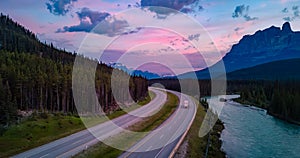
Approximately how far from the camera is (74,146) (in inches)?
1451

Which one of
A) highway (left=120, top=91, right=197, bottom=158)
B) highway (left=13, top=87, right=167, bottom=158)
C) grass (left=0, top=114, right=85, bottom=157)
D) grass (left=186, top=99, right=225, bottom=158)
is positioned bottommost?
grass (left=186, top=99, right=225, bottom=158)

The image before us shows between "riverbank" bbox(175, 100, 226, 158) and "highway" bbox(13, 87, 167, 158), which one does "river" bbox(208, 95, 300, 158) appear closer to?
"riverbank" bbox(175, 100, 226, 158)

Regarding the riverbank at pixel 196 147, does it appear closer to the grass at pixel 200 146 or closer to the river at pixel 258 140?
the grass at pixel 200 146

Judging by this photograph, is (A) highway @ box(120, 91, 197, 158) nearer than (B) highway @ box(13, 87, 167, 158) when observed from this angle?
No

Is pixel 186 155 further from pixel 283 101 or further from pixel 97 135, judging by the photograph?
pixel 283 101

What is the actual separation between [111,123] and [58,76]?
2352 centimetres

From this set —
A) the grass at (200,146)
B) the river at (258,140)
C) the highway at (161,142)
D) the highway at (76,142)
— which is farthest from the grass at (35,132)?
the river at (258,140)

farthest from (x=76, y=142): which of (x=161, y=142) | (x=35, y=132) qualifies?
(x=161, y=142)

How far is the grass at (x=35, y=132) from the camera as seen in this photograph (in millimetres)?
36138

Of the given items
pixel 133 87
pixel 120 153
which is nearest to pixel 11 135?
pixel 120 153

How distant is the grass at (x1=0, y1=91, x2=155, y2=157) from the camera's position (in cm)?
3614

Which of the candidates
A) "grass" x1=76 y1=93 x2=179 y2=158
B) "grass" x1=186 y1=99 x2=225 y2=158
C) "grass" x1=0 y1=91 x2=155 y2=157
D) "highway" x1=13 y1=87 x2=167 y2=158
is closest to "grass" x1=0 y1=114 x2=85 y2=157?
"grass" x1=0 y1=91 x2=155 y2=157

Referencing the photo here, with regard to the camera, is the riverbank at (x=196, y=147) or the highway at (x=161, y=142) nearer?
the highway at (x=161, y=142)

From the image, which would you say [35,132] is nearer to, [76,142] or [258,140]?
[76,142]
